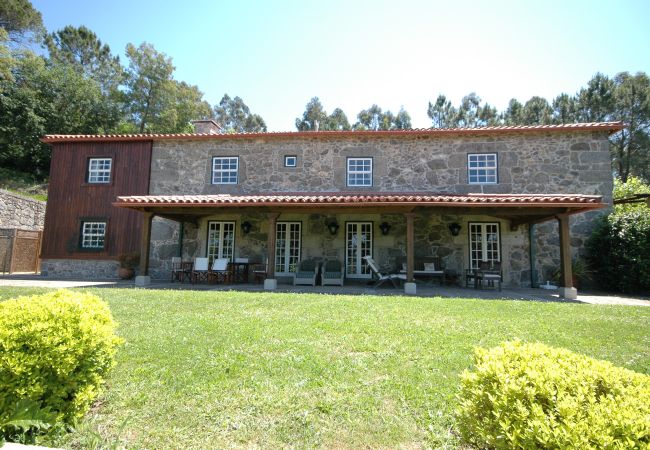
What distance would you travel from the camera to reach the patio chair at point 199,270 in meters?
11.5

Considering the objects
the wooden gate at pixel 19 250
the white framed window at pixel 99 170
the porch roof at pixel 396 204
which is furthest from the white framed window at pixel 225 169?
the wooden gate at pixel 19 250

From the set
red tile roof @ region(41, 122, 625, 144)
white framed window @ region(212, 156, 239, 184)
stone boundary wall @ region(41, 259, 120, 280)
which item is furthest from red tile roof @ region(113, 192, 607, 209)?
stone boundary wall @ region(41, 259, 120, 280)

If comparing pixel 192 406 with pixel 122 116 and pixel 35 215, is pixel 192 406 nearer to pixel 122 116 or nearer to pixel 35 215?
pixel 35 215

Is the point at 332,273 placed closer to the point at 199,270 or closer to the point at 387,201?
the point at 387,201

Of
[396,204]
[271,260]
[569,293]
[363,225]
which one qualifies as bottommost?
[569,293]

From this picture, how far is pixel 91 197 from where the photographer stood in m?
13.8

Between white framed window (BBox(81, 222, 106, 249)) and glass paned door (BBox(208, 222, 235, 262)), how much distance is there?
4351 mm

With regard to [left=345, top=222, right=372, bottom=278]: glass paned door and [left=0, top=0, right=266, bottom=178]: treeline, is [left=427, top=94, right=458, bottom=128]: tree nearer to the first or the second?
[left=0, top=0, right=266, bottom=178]: treeline

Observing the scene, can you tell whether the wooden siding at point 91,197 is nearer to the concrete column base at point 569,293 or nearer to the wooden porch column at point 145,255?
the wooden porch column at point 145,255

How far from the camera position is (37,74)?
947 inches

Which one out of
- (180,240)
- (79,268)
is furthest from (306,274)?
(79,268)

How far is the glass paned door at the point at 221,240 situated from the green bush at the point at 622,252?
1201 cm

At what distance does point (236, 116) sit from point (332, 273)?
3683cm

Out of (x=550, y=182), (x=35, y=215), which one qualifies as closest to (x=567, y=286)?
(x=550, y=182)
